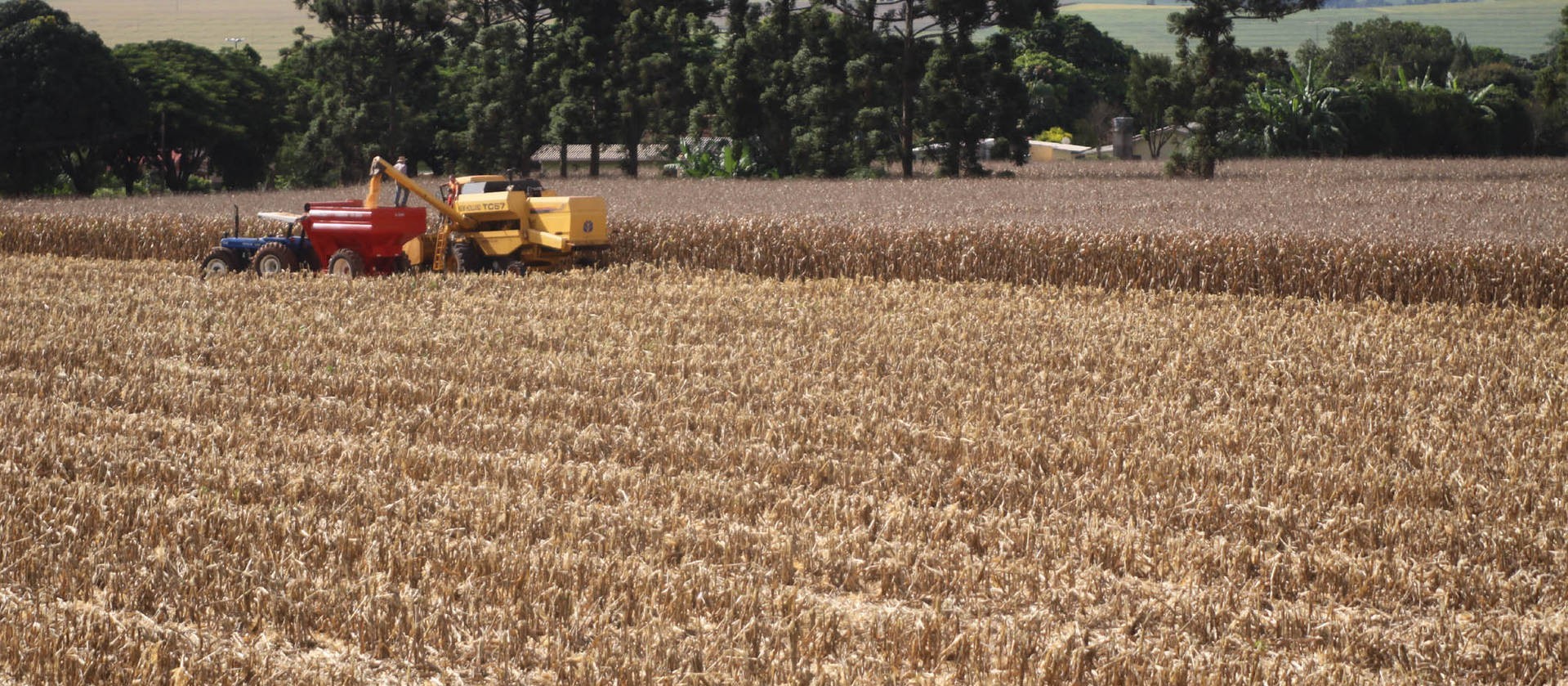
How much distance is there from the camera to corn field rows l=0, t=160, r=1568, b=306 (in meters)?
14.4

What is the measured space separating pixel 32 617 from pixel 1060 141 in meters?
71.5

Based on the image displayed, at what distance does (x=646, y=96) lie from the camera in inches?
1690

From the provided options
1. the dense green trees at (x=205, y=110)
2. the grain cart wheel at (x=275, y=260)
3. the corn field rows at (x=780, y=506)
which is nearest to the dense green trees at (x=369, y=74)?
the dense green trees at (x=205, y=110)

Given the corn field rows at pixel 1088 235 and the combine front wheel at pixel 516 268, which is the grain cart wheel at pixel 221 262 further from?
the corn field rows at pixel 1088 235

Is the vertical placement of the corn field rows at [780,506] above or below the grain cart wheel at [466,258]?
below

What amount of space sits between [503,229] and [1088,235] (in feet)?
22.5

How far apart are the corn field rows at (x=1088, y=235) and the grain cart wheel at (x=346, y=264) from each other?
152 inches

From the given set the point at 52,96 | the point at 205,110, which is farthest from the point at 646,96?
the point at 52,96

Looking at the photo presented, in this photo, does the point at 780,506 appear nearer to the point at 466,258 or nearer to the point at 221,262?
the point at 466,258

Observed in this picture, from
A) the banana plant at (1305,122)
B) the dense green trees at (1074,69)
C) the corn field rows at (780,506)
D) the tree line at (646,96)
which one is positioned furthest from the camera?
the dense green trees at (1074,69)

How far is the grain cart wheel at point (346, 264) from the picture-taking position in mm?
15297

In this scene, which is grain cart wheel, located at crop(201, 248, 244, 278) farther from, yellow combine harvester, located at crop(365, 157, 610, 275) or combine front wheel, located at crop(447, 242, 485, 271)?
combine front wheel, located at crop(447, 242, 485, 271)

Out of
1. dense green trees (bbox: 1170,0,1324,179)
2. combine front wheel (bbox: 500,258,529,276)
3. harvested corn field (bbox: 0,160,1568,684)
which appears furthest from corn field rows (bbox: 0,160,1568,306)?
dense green trees (bbox: 1170,0,1324,179)

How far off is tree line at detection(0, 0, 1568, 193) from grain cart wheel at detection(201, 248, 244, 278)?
22.0 metres
